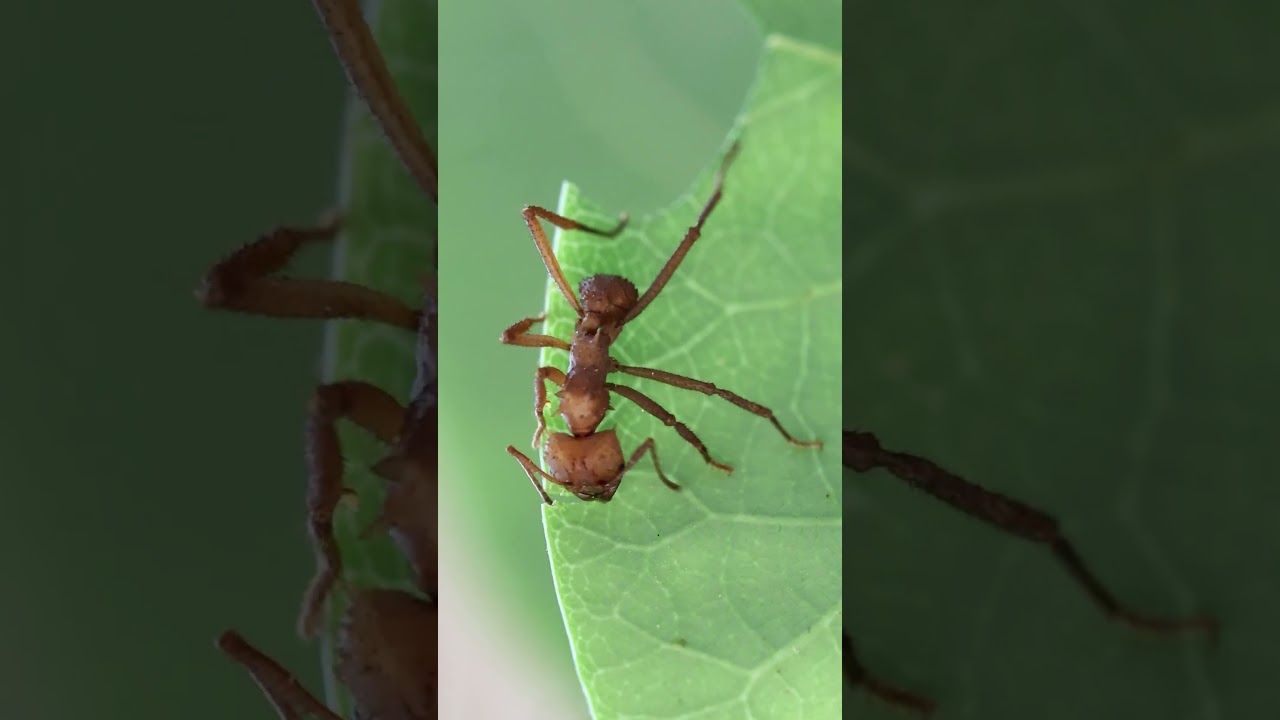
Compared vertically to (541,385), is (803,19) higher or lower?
higher

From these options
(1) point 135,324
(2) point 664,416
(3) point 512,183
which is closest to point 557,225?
(3) point 512,183

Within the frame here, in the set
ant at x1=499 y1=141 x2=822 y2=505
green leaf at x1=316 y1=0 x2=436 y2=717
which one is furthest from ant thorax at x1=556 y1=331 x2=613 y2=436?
green leaf at x1=316 y1=0 x2=436 y2=717
